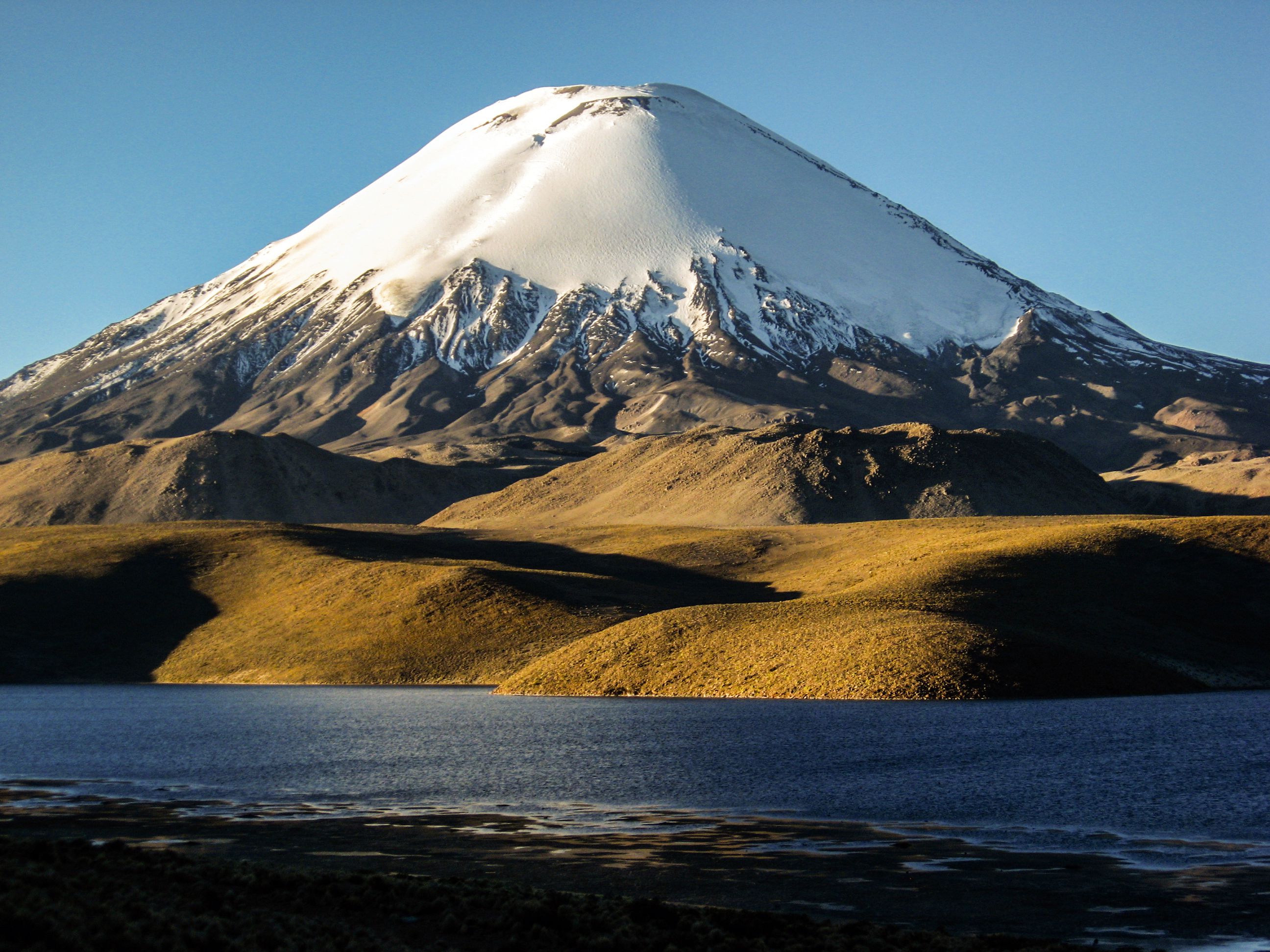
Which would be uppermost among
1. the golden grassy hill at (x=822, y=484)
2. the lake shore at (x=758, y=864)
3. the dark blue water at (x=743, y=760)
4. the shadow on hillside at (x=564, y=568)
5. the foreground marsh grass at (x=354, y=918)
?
the golden grassy hill at (x=822, y=484)

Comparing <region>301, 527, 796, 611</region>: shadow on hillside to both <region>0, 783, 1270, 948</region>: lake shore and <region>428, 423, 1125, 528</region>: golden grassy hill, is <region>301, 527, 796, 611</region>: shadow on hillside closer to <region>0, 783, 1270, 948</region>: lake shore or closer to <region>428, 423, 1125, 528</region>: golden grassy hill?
<region>428, 423, 1125, 528</region>: golden grassy hill

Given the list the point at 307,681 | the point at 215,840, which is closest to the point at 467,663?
the point at 307,681

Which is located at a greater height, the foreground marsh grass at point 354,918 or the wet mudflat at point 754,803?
the foreground marsh grass at point 354,918

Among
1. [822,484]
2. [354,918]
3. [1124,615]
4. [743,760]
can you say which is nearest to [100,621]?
[1124,615]

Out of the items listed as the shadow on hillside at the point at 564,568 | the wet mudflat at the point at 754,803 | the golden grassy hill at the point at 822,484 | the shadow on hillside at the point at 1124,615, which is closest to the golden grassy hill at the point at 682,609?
the shadow on hillside at the point at 1124,615

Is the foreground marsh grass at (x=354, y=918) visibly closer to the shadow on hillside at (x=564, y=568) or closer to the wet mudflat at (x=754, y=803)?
the wet mudflat at (x=754, y=803)

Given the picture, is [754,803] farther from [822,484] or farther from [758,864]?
[822,484]
